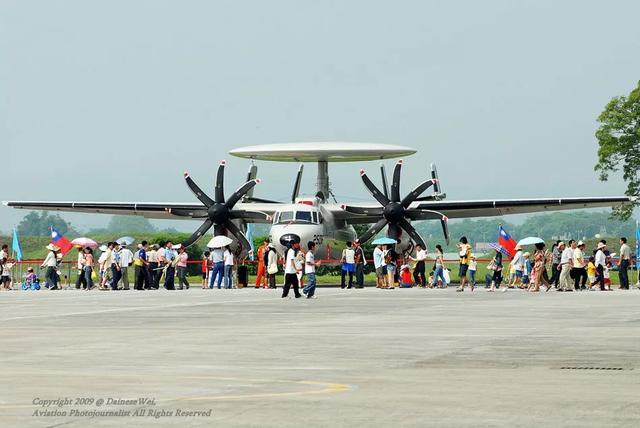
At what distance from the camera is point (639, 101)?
85.1 meters

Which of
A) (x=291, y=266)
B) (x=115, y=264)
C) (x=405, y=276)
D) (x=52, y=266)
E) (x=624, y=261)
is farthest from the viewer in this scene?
(x=405, y=276)

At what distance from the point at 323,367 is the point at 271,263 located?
29684 millimetres

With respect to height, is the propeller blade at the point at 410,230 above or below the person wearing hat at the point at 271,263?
above

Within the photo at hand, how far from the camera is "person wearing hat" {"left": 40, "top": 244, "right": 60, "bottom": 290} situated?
47.1 metres

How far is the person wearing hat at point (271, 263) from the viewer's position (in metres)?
42.6

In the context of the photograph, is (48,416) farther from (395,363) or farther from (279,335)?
(279,335)

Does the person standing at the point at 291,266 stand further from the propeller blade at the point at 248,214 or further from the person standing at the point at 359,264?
the propeller blade at the point at 248,214

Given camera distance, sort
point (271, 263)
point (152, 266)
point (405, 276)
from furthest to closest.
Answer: point (405, 276), point (152, 266), point (271, 263)

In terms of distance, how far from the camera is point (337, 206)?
5712 centimetres

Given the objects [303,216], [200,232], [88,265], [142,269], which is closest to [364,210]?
[303,216]

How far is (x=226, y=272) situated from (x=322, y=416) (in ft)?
122

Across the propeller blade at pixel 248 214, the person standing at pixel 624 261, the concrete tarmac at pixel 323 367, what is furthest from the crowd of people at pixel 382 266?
the concrete tarmac at pixel 323 367

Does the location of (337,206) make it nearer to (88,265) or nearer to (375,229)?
(375,229)

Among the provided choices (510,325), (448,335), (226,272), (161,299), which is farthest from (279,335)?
(226,272)
